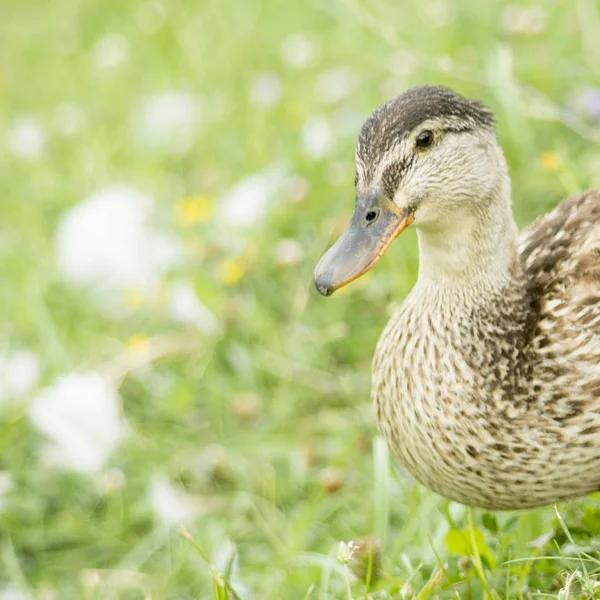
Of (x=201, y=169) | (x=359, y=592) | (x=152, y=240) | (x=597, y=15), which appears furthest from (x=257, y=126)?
(x=359, y=592)

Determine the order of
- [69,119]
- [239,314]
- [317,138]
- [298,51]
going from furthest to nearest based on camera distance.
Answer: [69,119]
[298,51]
[317,138]
[239,314]

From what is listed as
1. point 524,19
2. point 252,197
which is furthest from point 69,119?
point 524,19

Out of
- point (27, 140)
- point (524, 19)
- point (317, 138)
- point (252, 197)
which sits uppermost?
point (524, 19)

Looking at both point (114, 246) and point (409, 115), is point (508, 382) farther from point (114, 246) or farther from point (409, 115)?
point (114, 246)

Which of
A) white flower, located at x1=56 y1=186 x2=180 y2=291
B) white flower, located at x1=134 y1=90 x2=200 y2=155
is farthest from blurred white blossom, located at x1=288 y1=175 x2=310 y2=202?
white flower, located at x1=134 y1=90 x2=200 y2=155

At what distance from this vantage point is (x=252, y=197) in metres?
3.54

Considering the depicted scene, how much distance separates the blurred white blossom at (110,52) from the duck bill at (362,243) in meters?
3.15

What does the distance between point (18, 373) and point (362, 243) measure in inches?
65.3

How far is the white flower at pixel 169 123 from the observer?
417 centimetres

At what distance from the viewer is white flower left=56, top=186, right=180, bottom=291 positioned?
353 cm

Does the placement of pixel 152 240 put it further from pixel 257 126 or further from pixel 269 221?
pixel 257 126

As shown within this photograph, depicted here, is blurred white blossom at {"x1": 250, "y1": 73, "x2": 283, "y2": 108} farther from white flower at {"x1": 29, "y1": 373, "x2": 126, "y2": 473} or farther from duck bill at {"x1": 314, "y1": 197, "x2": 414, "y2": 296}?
duck bill at {"x1": 314, "y1": 197, "x2": 414, "y2": 296}

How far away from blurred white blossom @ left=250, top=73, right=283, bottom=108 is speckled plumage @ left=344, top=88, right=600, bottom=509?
2064 millimetres

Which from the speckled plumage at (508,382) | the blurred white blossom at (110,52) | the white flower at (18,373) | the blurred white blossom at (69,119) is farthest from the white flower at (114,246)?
the speckled plumage at (508,382)
